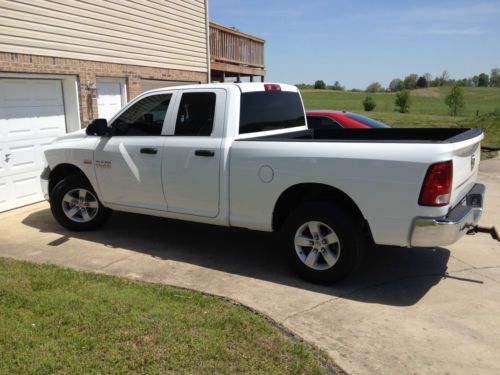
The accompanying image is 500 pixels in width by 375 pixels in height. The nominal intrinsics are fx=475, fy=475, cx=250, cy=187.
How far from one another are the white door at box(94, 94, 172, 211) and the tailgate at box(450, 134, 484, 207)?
3.05 meters

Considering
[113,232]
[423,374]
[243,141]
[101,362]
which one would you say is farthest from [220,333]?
[113,232]

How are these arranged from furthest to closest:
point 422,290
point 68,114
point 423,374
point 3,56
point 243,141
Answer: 1. point 68,114
2. point 3,56
3. point 243,141
4. point 422,290
5. point 423,374

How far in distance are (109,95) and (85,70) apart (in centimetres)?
102

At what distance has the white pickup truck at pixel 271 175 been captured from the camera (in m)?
3.98

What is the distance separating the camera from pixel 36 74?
8047 mm

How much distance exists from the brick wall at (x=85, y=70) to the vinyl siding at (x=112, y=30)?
0.11 meters

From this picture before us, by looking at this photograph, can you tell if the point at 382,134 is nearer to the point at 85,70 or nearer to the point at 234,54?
the point at 85,70

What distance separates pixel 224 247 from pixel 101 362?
281 cm

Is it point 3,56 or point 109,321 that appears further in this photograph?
point 3,56

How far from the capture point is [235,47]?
15.4 meters

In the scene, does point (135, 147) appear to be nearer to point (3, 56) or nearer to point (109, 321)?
point (109, 321)

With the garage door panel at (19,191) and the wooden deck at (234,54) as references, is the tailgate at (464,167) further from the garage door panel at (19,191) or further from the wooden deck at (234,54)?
the wooden deck at (234,54)

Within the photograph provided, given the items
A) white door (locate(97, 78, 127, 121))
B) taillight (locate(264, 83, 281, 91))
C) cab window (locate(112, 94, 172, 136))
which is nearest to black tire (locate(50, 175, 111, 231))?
cab window (locate(112, 94, 172, 136))

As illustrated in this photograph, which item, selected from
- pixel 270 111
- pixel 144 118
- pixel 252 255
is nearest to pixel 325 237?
pixel 252 255
